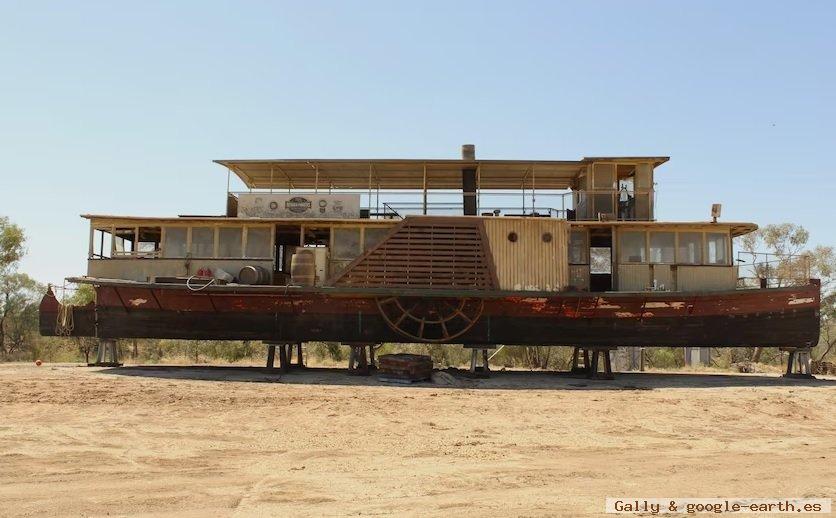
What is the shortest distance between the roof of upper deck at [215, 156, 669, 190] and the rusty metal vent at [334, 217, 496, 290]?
2.17 m

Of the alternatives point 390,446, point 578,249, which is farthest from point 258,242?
point 390,446

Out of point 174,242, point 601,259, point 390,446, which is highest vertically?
point 601,259

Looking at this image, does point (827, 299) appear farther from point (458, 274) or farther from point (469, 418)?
point (469, 418)

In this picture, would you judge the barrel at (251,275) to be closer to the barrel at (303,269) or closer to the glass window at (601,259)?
the barrel at (303,269)

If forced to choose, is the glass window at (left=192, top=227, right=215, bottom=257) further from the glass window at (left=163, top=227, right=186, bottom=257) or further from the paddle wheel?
the paddle wheel

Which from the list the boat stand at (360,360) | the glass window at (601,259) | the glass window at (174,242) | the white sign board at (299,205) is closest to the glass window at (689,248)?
the glass window at (601,259)

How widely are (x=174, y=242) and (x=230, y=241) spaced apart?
1599 millimetres

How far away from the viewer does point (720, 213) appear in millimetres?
15820

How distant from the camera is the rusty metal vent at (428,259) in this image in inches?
591

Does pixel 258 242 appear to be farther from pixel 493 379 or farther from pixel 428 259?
pixel 493 379

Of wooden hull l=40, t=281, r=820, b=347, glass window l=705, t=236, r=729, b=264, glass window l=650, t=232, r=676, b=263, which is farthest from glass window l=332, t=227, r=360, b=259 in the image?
glass window l=705, t=236, r=729, b=264

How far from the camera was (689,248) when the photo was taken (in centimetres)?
1595

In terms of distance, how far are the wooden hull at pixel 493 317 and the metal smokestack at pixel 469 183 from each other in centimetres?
297

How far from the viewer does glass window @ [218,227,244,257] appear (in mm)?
16375
